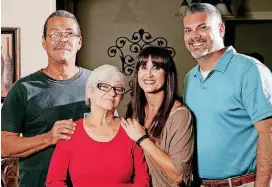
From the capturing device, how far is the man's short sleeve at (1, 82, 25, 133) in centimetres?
90

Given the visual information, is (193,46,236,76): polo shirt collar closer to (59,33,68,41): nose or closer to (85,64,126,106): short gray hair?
(85,64,126,106): short gray hair

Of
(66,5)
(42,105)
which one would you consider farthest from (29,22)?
(42,105)

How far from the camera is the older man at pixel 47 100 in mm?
878

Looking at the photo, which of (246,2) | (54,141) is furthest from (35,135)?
(246,2)

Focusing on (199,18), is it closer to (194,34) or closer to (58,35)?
(194,34)

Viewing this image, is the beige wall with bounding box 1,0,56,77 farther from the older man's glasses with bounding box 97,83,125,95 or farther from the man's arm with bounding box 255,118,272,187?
the man's arm with bounding box 255,118,272,187

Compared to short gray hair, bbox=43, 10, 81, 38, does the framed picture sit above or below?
below

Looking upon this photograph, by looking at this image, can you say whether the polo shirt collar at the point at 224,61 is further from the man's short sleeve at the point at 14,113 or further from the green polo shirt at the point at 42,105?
the man's short sleeve at the point at 14,113

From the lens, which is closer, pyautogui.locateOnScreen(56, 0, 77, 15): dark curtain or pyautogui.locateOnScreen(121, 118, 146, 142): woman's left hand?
pyautogui.locateOnScreen(121, 118, 146, 142): woman's left hand

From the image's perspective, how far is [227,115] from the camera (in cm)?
87

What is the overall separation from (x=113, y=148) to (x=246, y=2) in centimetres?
47

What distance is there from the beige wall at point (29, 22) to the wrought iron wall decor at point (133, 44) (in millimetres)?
150

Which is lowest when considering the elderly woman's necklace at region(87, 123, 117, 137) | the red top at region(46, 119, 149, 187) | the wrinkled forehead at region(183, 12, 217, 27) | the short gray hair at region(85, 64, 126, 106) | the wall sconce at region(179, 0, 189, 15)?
the red top at region(46, 119, 149, 187)

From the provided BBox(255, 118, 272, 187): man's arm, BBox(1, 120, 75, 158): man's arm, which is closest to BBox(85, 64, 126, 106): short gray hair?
BBox(1, 120, 75, 158): man's arm
